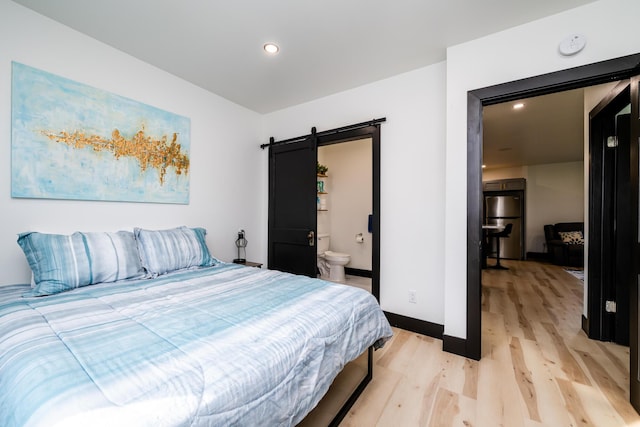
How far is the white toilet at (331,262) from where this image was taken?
4559 millimetres

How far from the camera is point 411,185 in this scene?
2715 millimetres

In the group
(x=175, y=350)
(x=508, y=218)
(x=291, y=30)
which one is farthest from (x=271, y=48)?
(x=508, y=218)

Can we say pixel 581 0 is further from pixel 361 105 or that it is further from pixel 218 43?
pixel 218 43

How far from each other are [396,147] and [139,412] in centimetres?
277

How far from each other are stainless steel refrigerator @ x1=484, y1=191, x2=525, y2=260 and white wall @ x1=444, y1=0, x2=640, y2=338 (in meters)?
6.07

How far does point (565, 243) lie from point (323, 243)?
594cm

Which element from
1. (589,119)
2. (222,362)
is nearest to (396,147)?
(589,119)

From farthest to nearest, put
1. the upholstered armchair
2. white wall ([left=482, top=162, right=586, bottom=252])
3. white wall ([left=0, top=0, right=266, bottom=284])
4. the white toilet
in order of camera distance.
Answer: white wall ([left=482, top=162, right=586, bottom=252]), the upholstered armchair, the white toilet, white wall ([left=0, top=0, right=266, bottom=284])

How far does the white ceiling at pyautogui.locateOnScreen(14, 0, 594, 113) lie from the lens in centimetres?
185

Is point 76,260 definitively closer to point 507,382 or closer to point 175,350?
point 175,350

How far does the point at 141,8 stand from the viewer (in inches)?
73.9

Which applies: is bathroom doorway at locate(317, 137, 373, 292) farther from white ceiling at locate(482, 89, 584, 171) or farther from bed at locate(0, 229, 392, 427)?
bed at locate(0, 229, 392, 427)

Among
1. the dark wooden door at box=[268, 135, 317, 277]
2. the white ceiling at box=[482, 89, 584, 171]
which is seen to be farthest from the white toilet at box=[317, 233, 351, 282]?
the white ceiling at box=[482, 89, 584, 171]

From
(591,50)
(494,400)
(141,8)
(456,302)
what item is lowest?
(494,400)
